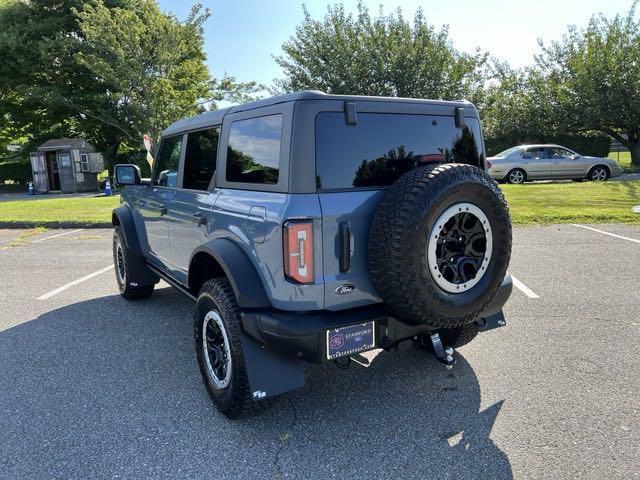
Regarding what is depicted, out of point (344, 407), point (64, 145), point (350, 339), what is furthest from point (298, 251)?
point (64, 145)

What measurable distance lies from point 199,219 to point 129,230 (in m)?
2.04

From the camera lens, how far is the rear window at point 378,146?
8.89 ft

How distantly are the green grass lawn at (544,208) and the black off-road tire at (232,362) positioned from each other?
835 cm

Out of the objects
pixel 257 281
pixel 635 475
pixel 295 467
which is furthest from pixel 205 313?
pixel 635 475

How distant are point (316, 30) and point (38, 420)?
27237 mm

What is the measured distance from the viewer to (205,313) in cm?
318

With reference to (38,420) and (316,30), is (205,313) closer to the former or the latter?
(38,420)

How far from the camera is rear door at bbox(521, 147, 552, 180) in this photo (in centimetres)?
1741

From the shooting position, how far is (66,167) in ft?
74.1

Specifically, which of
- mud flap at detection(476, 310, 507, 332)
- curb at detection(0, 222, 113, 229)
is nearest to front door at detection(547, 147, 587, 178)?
curb at detection(0, 222, 113, 229)

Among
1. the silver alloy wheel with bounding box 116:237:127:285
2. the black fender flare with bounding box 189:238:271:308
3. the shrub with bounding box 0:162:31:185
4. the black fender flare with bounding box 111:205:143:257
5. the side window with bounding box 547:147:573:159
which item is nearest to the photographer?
the black fender flare with bounding box 189:238:271:308

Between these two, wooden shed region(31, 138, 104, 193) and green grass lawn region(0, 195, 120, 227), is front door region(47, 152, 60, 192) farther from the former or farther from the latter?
green grass lawn region(0, 195, 120, 227)

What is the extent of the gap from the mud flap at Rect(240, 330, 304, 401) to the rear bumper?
3.4 inches

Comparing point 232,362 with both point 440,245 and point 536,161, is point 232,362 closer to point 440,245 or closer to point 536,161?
point 440,245
